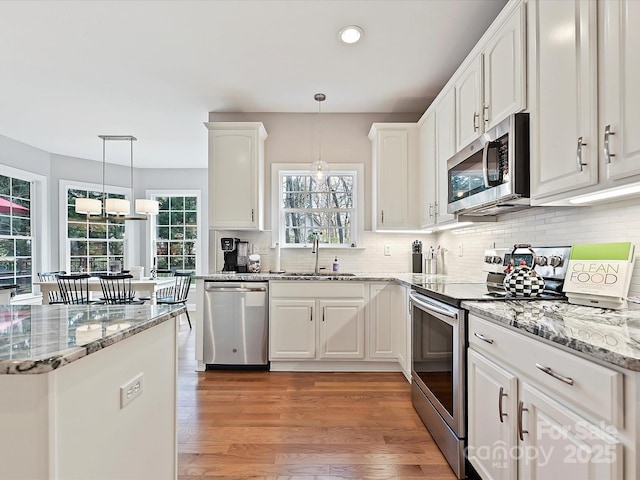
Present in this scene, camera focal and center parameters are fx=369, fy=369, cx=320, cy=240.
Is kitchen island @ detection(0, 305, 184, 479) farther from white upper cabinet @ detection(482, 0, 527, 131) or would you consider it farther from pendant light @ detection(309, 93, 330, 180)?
pendant light @ detection(309, 93, 330, 180)

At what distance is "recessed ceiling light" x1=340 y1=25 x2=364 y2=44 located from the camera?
2533 millimetres

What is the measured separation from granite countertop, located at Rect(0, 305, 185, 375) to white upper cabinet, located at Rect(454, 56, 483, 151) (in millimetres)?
2067

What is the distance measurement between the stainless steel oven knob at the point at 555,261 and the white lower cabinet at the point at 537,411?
630mm

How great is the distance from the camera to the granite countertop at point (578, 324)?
3.06ft

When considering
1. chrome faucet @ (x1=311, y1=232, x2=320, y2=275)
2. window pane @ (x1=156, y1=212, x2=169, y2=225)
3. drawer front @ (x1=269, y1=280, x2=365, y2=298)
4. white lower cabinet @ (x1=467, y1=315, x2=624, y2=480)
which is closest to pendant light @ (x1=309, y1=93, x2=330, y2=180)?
chrome faucet @ (x1=311, y1=232, x2=320, y2=275)

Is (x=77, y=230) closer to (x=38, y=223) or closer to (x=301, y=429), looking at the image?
(x=38, y=223)

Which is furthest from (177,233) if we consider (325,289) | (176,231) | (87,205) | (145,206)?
(325,289)

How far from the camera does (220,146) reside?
3.73m

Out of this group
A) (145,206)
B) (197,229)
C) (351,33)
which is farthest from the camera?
(197,229)

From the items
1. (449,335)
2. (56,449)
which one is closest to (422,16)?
(449,335)

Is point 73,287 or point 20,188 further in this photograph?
point 20,188

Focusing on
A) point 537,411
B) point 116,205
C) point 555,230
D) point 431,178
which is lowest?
point 537,411

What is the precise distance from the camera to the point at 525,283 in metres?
1.77

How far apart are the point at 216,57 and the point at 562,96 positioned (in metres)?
2.43
